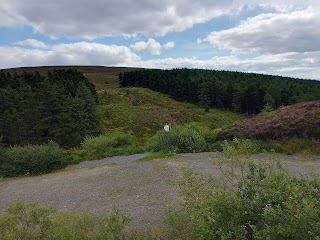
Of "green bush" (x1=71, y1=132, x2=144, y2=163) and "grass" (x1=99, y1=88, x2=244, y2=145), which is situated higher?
"green bush" (x1=71, y1=132, x2=144, y2=163)

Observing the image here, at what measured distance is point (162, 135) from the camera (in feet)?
78.5

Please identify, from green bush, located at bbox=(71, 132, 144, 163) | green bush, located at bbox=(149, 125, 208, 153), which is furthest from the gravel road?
green bush, located at bbox=(71, 132, 144, 163)

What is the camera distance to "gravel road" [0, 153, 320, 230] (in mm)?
12227

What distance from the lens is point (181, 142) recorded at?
2262 cm

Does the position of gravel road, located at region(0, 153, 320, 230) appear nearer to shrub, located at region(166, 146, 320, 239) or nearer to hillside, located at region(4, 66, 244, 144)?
shrub, located at region(166, 146, 320, 239)

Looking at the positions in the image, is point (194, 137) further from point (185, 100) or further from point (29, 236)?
point (185, 100)

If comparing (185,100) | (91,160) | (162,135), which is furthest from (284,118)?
(185,100)

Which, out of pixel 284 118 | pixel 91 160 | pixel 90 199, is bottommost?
pixel 91 160

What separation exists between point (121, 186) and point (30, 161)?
7877mm

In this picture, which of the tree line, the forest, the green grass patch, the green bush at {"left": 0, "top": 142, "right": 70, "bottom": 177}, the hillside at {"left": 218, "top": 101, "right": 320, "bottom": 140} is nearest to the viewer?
the green bush at {"left": 0, "top": 142, "right": 70, "bottom": 177}

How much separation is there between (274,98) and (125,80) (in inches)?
2208

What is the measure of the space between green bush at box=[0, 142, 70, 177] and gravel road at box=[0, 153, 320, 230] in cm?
99

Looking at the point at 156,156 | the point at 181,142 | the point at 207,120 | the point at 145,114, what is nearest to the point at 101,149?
the point at 156,156

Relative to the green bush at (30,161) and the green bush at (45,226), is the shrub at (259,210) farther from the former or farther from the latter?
the green bush at (30,161)
